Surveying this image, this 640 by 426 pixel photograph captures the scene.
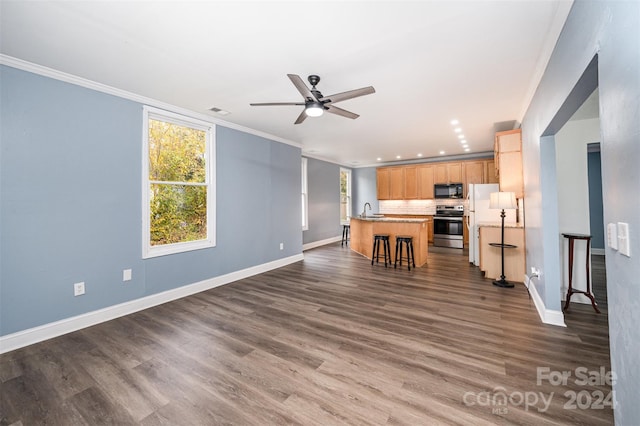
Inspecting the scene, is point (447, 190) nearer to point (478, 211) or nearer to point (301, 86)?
point (478, 211)

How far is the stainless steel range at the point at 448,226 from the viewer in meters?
7.19

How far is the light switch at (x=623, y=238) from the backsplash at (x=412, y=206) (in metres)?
7.09

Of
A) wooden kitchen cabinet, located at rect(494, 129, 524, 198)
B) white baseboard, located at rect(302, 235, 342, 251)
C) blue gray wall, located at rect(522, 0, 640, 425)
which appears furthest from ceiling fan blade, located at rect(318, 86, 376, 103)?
white baseboard, located at rect(302, 235, 342, 251)

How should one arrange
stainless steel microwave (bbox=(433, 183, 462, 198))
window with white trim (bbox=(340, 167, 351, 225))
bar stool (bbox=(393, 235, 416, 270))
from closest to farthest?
bar stool (bbox=(393, 235, 416, 270)) < stainless steel microwave (bbox=(433, 183, 462, 198)) < window with white trim (bbox=(340, 167, 351, 225))

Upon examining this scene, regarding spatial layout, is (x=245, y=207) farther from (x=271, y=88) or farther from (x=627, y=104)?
(x=627, y=104)

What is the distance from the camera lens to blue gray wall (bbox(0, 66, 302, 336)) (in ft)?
8.16

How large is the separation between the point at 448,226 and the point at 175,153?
6.80 m

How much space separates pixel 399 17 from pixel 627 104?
1.55m

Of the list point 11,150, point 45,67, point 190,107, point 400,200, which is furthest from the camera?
point 400,200

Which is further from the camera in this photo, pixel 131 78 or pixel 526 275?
pixel 526 275

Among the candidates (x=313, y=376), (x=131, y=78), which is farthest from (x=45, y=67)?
(x=313, y=376)

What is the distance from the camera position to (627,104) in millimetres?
1059

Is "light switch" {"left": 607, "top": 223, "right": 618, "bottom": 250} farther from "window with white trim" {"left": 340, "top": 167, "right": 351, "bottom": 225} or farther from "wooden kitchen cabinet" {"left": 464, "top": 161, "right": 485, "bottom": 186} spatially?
"window with white trim" {"left": 340, "top": 167, "right": 351, "bottom": 225}

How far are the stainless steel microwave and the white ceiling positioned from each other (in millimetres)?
3849
